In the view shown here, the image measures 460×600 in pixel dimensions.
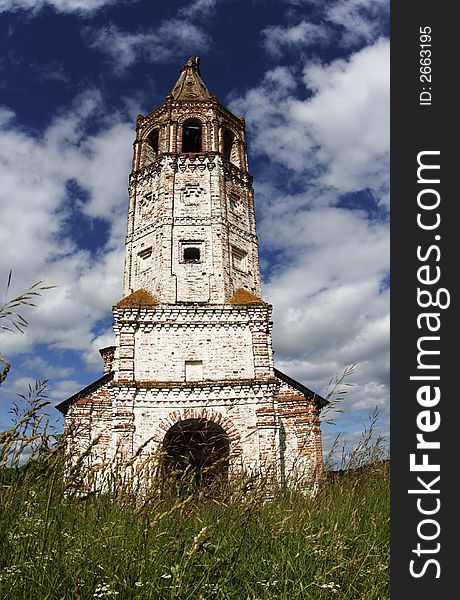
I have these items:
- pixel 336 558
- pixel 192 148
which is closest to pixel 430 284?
pixel 336 558

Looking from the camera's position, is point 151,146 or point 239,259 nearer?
point 239,259

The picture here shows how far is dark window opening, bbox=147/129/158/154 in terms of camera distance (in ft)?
61.5

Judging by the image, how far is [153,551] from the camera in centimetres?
247

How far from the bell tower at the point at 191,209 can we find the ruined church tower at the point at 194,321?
0.04 metres

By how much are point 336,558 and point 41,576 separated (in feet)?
5.51

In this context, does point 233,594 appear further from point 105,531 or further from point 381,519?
point 381,519

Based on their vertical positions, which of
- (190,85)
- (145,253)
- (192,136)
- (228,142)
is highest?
(190,85)

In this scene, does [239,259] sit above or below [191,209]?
below

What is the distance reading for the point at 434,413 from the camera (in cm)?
242

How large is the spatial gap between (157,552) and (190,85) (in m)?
21.0

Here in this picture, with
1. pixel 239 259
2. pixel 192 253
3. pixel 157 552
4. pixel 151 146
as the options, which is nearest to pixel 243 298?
pixel 239 259

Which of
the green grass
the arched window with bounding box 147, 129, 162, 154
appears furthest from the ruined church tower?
the green grass

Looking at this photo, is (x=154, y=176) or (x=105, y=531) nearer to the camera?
(x=105, y=531)

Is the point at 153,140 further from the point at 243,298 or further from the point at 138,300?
the point at 243,298
